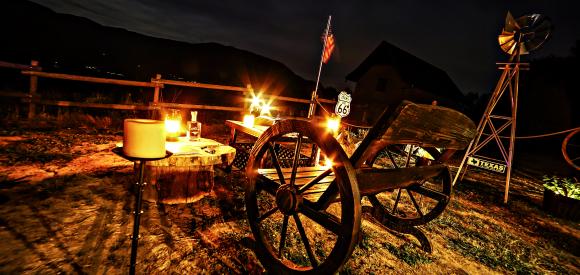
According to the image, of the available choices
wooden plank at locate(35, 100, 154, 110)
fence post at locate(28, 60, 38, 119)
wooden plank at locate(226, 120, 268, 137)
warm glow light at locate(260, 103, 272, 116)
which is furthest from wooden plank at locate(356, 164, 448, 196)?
fence post at locate(28, 60, 38, 119)

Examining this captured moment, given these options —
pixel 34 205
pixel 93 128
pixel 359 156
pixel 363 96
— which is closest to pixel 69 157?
pixel 34 205

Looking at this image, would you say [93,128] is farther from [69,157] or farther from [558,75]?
[558,75]

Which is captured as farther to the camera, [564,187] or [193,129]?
[564,187]

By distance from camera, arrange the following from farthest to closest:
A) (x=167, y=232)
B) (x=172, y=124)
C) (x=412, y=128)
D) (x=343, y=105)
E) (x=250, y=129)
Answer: (x=343, y=105) → (x=250, y=129) → (x=172, y=124) → (x=167, y=232) → (x=412, y=128)

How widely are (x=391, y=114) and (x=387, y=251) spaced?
2.13 m

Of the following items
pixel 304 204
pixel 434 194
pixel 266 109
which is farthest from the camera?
pixel 266 109

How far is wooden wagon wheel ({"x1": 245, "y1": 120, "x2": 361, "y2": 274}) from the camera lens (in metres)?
1.60

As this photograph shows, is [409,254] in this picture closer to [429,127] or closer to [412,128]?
[429,127]

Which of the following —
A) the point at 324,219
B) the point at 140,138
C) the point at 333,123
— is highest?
the point at 333,123

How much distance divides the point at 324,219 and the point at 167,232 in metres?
1.74

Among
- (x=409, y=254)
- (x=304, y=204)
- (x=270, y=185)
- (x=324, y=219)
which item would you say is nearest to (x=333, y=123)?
(x=409, y=254)

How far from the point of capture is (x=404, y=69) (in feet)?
74.6

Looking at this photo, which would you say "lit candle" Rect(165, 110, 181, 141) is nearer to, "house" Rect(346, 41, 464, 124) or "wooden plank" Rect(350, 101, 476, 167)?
"wooden plank" Rect(350, 101, 476, 167)

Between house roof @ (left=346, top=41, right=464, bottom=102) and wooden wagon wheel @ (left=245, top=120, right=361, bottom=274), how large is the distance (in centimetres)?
2280
